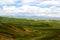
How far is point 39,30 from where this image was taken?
9.92 meters

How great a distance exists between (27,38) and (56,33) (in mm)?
1870

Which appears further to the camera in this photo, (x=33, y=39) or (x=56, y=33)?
(x=56, y=33)

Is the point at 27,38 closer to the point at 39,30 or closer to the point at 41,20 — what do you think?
the point at 39,30

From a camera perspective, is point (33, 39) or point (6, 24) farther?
point (6, 24)

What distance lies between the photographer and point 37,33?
376 inches

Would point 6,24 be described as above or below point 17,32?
above

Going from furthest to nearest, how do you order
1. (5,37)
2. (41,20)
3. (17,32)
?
(41,20) → (17,32) → (5,37)

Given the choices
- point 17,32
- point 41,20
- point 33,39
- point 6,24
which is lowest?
point 33,39

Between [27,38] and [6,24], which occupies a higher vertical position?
[6,24]

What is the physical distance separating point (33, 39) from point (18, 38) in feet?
2.71

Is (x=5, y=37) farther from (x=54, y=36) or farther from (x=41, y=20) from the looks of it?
(x=41, y=20)

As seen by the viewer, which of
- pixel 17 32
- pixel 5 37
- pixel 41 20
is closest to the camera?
pixel 5 37

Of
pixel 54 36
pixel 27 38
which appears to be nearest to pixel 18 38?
pixel 27 38

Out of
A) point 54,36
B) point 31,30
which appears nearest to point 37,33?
point 31,30
